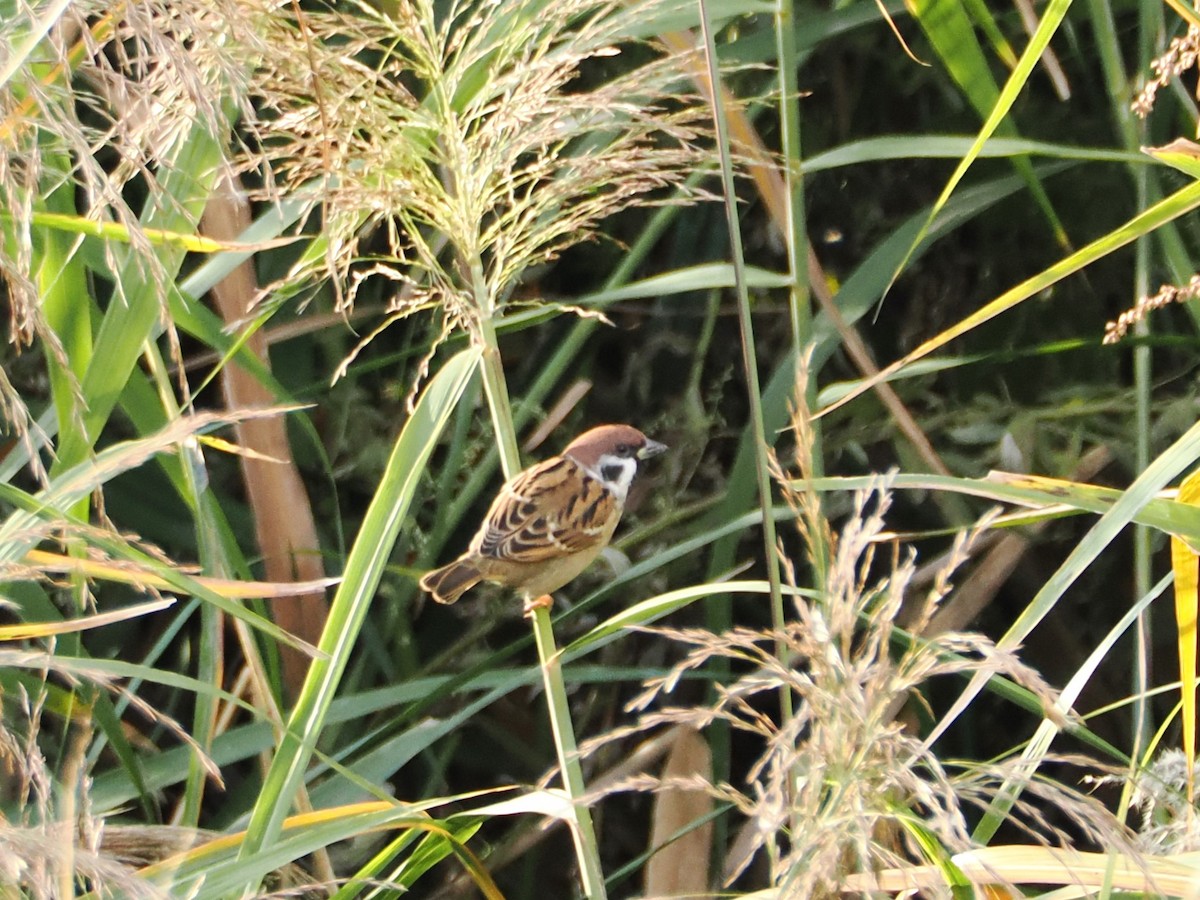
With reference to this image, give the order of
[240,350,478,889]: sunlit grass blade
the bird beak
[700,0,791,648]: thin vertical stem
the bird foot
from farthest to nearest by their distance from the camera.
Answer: the bird beak, the bird foot, [240,350,478,889]: sunlit grass blade, [700,0,791,648]: thin vertical stem

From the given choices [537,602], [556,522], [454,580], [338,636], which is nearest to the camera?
[338,636]

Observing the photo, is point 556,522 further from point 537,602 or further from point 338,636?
point 338,636

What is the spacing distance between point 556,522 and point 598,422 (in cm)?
30

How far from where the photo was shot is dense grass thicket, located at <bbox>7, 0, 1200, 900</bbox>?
0.98m

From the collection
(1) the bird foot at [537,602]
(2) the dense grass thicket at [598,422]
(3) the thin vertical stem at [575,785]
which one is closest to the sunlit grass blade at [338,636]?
(2) the dense grass thicket at [598,422]

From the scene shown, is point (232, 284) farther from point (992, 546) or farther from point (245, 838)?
point (992, 546)

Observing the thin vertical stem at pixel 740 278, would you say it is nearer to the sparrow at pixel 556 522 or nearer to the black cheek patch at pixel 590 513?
the sparrow at pixel 556 522

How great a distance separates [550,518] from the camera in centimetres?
205

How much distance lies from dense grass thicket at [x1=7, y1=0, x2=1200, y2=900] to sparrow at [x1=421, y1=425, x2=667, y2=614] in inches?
2.7

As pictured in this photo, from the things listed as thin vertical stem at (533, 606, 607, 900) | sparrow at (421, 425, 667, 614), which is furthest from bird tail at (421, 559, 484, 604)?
thin vertical stem at (533, 606, 607, 900)

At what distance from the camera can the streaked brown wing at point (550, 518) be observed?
194 cm

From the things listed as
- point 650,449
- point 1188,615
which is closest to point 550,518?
point 650,449

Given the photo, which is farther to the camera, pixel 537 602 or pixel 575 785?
pixel 537 602

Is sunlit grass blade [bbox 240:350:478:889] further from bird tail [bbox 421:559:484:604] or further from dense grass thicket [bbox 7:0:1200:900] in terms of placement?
bird tail [bbox 421:559:484:604]
